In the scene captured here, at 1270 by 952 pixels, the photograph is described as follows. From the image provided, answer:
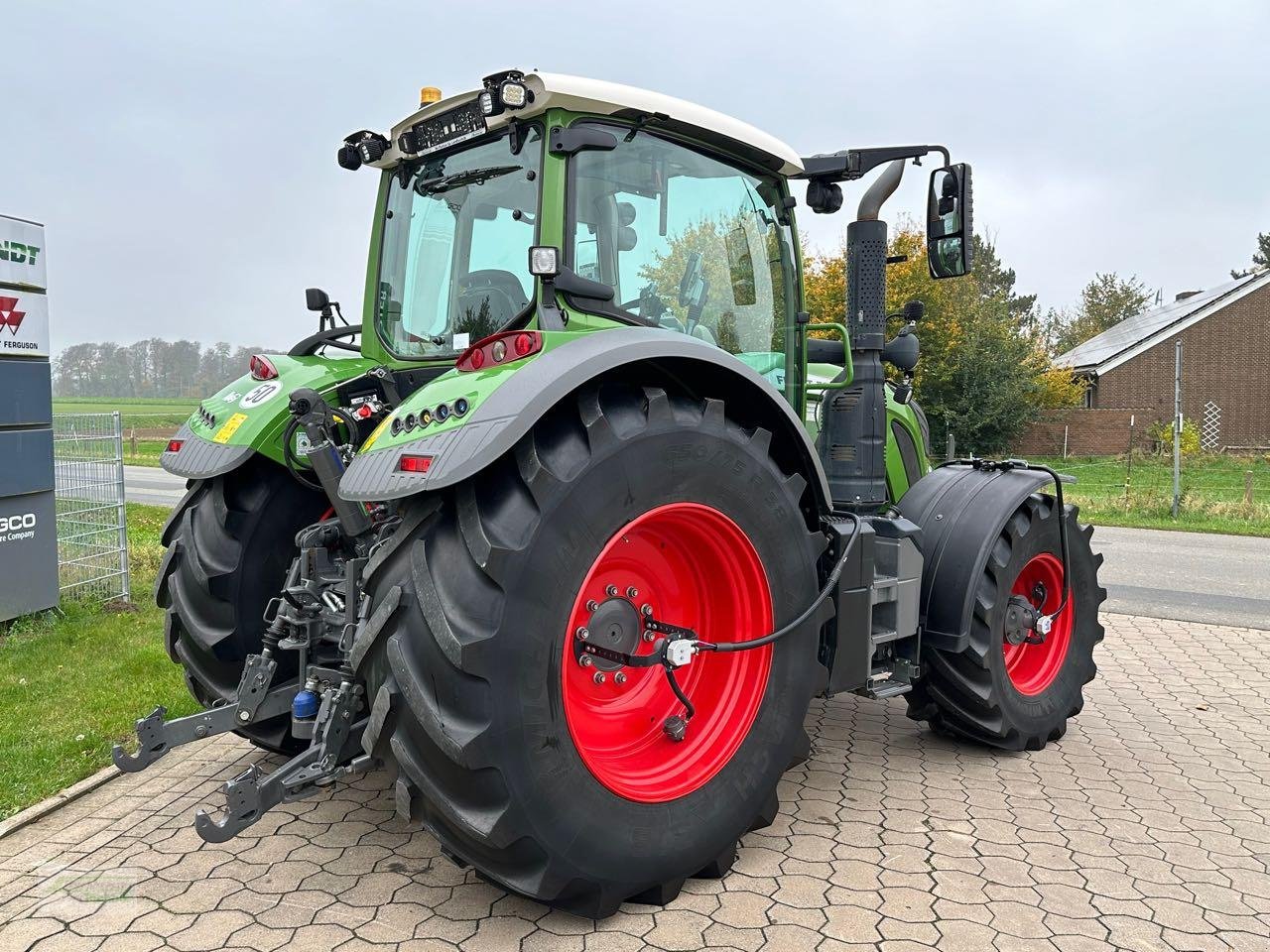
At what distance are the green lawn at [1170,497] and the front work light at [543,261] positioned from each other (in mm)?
8606

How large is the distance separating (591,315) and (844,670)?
5.19ft

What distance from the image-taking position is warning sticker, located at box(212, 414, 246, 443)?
3479mm

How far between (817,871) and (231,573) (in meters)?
2.32

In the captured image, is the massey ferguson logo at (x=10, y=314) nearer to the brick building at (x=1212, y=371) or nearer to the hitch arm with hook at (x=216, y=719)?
the hitch arm with hook at (x=216, y=719)

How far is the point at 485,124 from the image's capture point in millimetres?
3186

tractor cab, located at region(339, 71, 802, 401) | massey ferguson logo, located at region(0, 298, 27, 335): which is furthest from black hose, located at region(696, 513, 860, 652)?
massey ferguson logo, located at region(0, 298, 27, 335)

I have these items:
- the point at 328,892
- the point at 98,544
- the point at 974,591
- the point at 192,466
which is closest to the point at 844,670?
the point at 974,591

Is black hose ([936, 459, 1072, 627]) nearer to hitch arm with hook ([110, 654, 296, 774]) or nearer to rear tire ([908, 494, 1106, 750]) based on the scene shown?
rear tire ([908, 494, 1106, 750])

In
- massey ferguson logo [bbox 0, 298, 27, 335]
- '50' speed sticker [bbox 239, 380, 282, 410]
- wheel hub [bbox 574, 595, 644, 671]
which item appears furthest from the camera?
massey ferguson logo [bbox 0, 298, 27, 335]

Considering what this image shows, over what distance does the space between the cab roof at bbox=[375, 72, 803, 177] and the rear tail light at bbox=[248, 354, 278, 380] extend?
3.00 feet

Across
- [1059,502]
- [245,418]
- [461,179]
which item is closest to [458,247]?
[461,179]

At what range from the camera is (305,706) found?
2.91m

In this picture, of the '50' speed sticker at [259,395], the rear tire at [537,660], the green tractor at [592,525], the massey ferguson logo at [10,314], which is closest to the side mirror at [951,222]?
the green tractor at [592,525]

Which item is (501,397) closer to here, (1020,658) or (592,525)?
(592,525)
